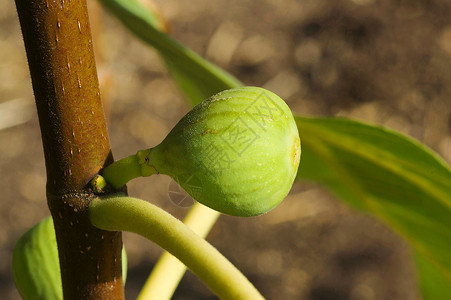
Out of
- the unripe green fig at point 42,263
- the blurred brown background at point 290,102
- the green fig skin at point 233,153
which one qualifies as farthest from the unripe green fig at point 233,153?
the blurred brown background at point 290,102

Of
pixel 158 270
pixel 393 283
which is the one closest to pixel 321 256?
pixel 393 283

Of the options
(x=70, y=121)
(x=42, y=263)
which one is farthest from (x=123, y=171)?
(x=42, y=263)

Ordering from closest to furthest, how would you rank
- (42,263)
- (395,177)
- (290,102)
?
(42,263), (395,177), (290,102)

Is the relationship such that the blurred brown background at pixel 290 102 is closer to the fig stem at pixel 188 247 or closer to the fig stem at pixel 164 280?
the fig stem at pixel 164 280

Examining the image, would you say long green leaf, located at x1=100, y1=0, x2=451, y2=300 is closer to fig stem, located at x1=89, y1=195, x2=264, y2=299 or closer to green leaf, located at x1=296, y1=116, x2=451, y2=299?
green leaf, located at x1=296, y1=116, x2=451, y2=299

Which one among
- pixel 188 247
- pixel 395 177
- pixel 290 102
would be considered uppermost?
pixel 188 247

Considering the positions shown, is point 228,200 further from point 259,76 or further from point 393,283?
point 259,76

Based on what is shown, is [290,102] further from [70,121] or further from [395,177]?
[70,121]
